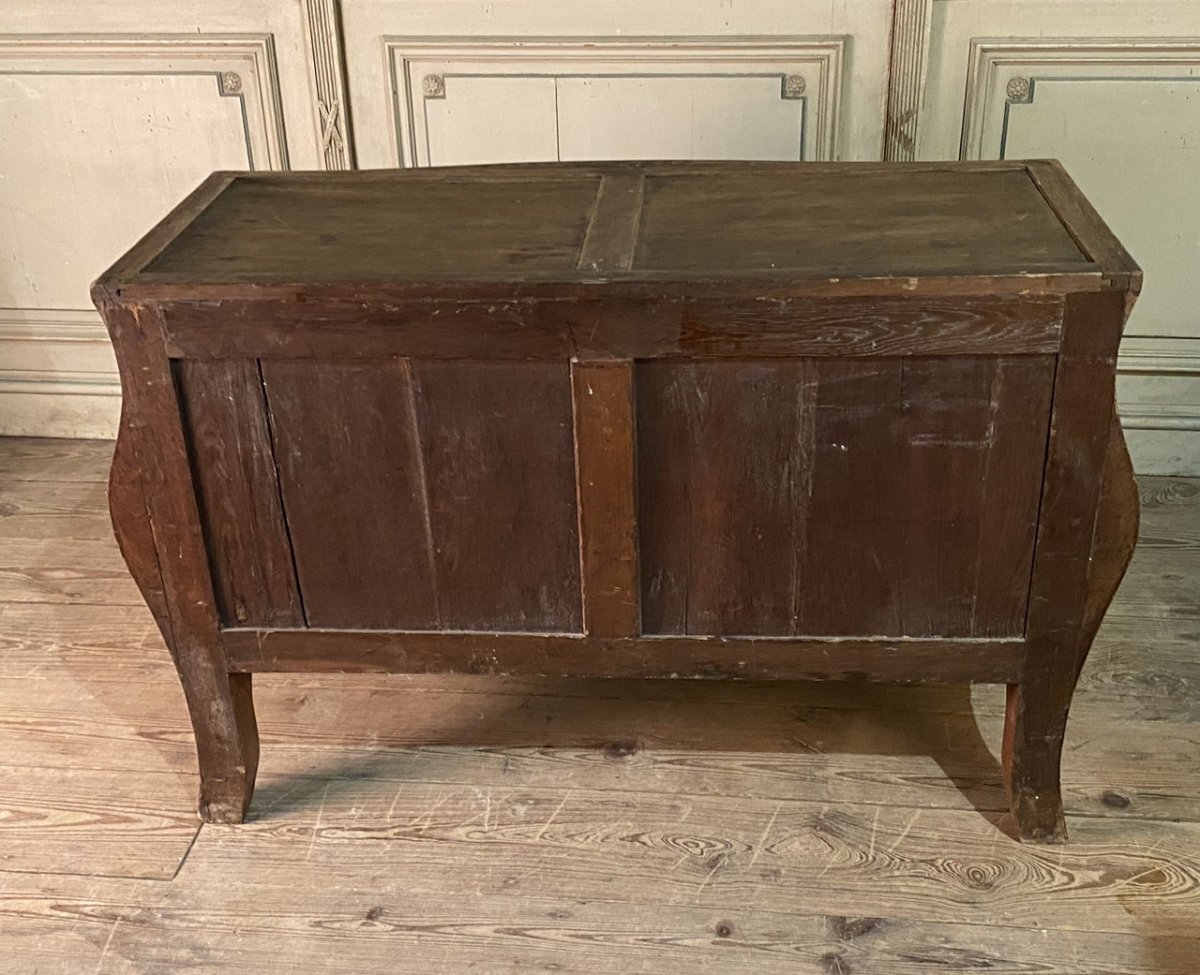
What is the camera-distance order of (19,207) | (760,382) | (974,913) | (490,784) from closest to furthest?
(760,382)
(974,913)
(490,784)
(19,207)

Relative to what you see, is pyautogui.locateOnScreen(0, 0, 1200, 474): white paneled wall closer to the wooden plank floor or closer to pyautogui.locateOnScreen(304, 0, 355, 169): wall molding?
pyautogui.locateOnScreen(304, 0, 355, 169): wall molding

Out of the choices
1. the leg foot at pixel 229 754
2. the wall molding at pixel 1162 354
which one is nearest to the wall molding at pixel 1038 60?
the wall molding at pixel 1162 354

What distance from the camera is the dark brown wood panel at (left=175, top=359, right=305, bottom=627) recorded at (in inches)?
55.6

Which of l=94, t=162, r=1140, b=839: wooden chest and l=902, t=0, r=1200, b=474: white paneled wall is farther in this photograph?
l=902, t=0, r=1200, b=474: white paneled wall

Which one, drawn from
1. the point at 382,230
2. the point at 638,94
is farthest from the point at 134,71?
the point at 382,230

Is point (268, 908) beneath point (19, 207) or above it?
beneath

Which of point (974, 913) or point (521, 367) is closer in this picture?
point (521, 367)

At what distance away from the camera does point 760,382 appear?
1365 mm

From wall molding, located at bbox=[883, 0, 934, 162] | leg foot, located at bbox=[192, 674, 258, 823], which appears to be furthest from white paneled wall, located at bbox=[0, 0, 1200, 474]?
leg foot, located at bbox=[192, 674, 258, 823]

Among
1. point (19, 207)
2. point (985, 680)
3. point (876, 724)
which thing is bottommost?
point (876, 724)

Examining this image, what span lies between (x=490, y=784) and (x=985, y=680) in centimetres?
66

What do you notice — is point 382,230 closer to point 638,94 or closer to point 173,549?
point 173,549

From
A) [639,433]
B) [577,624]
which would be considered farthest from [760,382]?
[577,624]

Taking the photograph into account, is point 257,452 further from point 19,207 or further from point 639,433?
point 19,207
